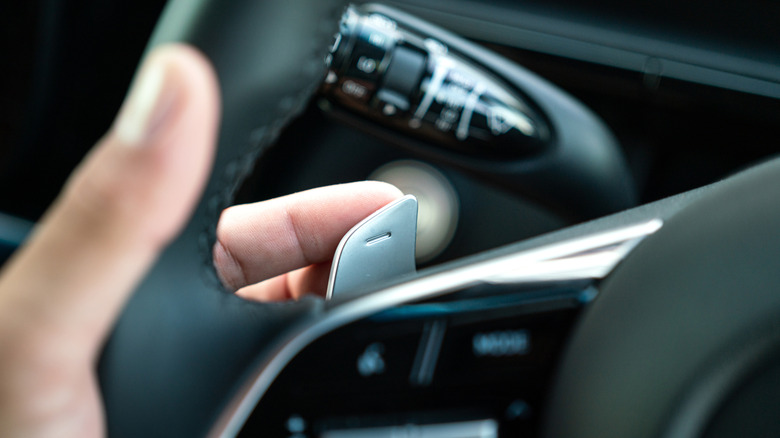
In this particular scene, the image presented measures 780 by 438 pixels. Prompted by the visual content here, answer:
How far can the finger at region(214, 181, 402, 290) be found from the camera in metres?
0.50

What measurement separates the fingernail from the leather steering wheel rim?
0.03 metres

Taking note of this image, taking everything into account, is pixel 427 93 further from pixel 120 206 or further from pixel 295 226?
pixel 120 206

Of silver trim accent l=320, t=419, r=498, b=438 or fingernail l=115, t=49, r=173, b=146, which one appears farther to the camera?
silver trim accent l=320, t=419, r=498, b=438

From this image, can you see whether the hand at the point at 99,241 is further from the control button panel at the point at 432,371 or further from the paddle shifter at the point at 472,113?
the paddle shifter at the point at 472,113

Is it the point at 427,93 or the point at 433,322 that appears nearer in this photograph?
the point at 433,322

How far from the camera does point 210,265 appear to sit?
0.33m

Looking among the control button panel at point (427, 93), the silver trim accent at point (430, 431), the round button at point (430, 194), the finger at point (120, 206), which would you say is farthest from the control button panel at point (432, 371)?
the round button at point (430, 194)

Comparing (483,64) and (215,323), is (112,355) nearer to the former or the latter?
(215,323)

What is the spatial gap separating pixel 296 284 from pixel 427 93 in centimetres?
27

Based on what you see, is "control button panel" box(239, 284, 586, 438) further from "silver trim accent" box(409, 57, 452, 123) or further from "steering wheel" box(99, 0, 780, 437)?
"silver trim accent" box(409, 57, 452, 123)

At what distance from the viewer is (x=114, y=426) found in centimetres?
31

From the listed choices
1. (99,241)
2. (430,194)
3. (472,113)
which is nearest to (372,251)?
(99,241)

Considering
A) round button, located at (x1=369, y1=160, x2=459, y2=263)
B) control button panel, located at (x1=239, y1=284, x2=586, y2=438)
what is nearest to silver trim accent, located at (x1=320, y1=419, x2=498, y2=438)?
control button panel, located at (x1=239, y1=284, x2=586, y2=438)

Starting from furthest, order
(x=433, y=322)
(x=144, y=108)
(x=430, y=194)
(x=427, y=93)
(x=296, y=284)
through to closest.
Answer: (x=430, y=194), (x=427, y=93), (x=296, y=284), (x=433, y=322), (x=144, y=108)
